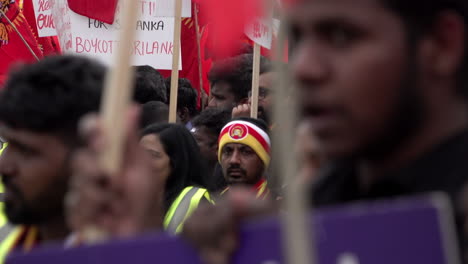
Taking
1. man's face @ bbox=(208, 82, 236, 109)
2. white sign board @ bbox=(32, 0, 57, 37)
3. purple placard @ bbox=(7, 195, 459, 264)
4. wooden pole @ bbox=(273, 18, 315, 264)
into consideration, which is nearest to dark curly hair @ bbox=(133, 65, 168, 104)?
man's face @ bbox=(208, 82, 236, 109)

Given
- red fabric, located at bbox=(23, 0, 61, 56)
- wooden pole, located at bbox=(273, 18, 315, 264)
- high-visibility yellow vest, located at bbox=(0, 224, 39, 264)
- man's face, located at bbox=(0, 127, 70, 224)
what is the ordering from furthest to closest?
red fabric, located at bbox=(23, 0, 61, 56)
high-visibility yellow vest, located at bbox=(0, 224, 39, 264)
man's face, located at bbox=(0, 127, 70, 224)
wooden pole, located at bbox=(273, 18, 315, 264)

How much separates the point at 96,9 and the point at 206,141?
68.5 inches

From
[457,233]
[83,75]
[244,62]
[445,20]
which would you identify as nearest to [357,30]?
[445,20]

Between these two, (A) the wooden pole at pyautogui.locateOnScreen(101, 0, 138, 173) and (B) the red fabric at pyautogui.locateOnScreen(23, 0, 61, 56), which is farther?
(B) the red fabric at pyautogui.locateOnScreen(23, 0, 61, 56)

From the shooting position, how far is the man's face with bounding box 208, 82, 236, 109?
710cm

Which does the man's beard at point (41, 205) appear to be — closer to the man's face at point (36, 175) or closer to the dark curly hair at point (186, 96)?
the man's face at point (36, 175)

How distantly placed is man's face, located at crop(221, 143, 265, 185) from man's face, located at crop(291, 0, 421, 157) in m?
4.08

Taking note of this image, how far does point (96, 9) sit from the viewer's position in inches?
297

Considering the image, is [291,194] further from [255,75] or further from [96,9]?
[96,9]

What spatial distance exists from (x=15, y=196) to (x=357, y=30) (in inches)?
50.2

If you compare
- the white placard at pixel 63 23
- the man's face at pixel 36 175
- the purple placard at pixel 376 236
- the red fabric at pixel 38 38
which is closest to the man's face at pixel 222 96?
the white placard at pixel 63 23

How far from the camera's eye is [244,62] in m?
7.20

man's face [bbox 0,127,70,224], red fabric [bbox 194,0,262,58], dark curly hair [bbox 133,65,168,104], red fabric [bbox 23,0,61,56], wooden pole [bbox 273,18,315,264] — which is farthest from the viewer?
red fabric [bbox 23,0,61,56]

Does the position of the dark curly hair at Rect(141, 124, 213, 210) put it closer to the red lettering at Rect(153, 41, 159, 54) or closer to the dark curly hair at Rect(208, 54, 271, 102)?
the dark curly hair at Rect(208, 54, 271, 102)
